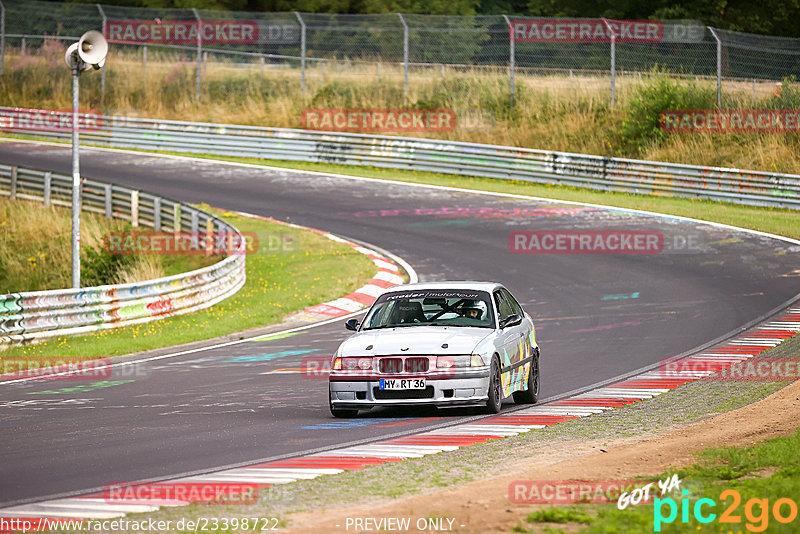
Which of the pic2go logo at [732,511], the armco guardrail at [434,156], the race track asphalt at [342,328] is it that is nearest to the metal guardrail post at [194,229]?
the race track asphalt at [342,328]

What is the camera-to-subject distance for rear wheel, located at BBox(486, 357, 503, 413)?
1176 centimetres

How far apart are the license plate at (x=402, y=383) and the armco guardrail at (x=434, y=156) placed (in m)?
21.5

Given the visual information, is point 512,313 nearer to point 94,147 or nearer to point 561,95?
point 561,95

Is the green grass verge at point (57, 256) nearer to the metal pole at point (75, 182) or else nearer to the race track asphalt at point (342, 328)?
the race track asphalt at point (342, 328)

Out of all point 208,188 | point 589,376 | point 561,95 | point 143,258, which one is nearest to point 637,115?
point 561,95

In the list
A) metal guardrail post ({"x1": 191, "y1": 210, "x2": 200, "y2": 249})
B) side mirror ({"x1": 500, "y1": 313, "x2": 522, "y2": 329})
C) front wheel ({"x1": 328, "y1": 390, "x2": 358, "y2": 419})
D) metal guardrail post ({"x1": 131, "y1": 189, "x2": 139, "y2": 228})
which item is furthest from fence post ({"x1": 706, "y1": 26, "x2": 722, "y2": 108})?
front wheel ({"x1": 328, "y1": 390, "x2": 358, "y2": 419})

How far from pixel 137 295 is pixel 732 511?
14.9 meters

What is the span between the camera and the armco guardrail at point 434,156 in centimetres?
3173

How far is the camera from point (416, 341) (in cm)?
1180

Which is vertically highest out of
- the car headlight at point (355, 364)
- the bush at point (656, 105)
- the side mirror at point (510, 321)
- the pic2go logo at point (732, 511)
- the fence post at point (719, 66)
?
the fence post at point (719, 66)

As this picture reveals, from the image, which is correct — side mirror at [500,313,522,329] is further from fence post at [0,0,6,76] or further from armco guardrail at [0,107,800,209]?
fence post at [0,0,6,76]

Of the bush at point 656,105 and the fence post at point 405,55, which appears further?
the fence post at point 405,55

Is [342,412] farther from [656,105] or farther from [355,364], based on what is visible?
[656,105]

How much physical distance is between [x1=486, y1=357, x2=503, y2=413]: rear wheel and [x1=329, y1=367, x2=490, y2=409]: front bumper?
0.08m
